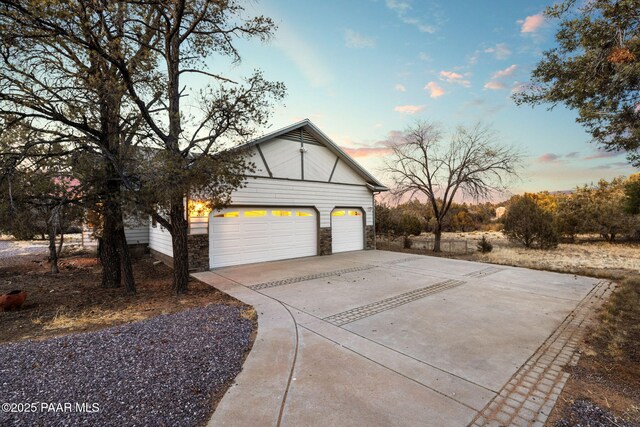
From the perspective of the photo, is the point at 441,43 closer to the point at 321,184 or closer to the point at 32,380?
the point at 321,184

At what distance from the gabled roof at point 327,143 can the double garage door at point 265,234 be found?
218 centimetres

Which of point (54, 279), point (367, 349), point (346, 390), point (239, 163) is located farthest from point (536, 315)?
point (54, 279)

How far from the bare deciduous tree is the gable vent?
4.50 metres

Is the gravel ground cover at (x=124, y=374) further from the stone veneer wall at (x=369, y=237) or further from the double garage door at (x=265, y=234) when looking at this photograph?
the stone veneer wall at (x=369, y=237)

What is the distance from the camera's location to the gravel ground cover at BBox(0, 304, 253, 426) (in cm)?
238

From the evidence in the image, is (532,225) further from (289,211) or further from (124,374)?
(124,374)

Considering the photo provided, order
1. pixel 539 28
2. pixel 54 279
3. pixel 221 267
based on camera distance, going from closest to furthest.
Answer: pixel 539 28, pixel 54 279, pixel 221 267

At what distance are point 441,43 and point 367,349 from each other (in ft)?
Answer: 34.2

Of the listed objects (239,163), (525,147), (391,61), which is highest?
(391,61)

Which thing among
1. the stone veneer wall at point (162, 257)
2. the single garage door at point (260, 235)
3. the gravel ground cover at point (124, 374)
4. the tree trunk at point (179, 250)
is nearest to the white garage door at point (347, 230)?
the single garage door at point (260, 235)

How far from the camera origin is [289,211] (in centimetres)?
1160

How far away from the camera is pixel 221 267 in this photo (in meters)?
9.65

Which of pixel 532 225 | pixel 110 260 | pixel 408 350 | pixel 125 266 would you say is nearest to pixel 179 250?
pixel 125 266

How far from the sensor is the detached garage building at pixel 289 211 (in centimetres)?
970
